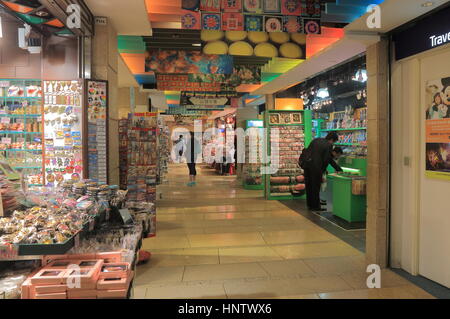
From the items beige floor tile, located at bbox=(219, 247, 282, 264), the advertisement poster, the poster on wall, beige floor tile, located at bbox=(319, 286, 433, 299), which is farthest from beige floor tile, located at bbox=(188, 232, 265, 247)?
the advertisement poster

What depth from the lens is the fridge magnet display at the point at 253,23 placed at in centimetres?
445

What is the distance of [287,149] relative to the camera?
8586 millimetres

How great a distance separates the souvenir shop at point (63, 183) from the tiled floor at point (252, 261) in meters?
0.60

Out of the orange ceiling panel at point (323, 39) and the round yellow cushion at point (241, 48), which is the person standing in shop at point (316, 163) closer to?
the orange ceiling panel at point (323, 39)

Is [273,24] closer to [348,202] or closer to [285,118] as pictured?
[348,202]

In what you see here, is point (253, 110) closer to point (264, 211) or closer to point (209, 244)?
point (264, 211)

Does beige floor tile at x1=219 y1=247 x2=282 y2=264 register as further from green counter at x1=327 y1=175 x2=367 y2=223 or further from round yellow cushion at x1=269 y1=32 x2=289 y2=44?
round yellow cushion at x1=269 y1=32 x2=289 y2=44

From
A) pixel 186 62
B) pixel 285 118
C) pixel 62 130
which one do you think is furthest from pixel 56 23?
pixel 285 118

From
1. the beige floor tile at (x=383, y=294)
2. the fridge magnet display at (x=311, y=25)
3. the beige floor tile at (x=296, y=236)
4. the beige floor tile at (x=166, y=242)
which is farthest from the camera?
the beige floor tile at (x=296, y=236)

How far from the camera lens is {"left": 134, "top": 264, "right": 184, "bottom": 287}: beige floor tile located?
368 cm

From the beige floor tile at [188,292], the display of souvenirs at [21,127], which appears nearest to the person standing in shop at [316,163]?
the beige floor tile at [188,292]

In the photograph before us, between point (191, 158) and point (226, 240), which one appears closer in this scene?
point (226, 240)

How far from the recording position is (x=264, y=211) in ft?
24.0

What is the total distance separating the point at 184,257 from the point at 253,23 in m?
3.19
